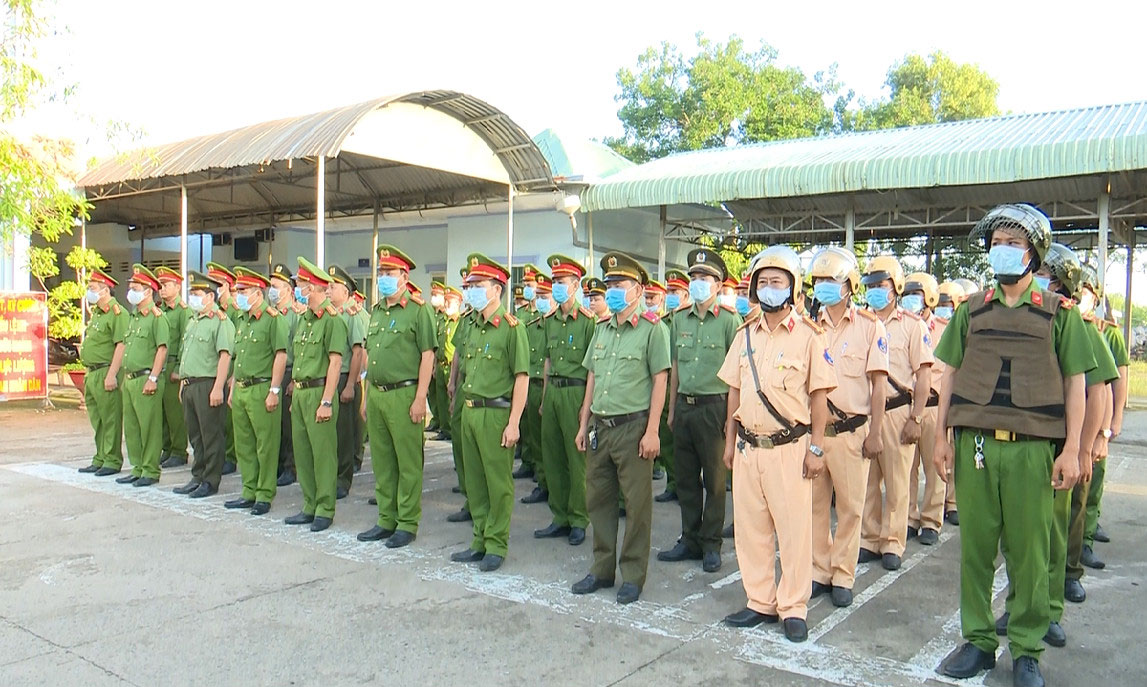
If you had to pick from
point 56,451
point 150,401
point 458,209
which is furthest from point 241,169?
point 150,401

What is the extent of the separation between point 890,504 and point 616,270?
2.48 m

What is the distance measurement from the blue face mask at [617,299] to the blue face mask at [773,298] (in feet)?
3.34

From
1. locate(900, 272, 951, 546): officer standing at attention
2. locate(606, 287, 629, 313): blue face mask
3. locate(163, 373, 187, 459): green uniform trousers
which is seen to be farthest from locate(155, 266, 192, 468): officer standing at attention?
locate(900, 272, 951, 546): officer standing at attention

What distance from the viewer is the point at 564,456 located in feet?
21.9

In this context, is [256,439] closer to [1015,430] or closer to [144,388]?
[144,388]

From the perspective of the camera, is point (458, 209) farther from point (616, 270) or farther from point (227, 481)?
Answer: point (616, 270)

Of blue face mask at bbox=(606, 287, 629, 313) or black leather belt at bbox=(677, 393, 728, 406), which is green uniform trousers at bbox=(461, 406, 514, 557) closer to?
blue face mask at bbox=(606, 287, 629, 313)

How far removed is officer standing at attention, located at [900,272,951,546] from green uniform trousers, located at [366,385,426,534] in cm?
355

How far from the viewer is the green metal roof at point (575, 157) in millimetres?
19031

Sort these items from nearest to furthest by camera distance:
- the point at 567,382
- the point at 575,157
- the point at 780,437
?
the point at 780,437 < the point at 567,382 < the point at 575,157

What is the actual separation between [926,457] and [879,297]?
161 cm

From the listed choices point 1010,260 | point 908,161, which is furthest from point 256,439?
point 908,161

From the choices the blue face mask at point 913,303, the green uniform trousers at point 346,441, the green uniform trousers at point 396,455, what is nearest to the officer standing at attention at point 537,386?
the green uniform trousers at point 396,455

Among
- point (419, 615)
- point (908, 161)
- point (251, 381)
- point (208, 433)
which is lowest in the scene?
point (419, 615)
